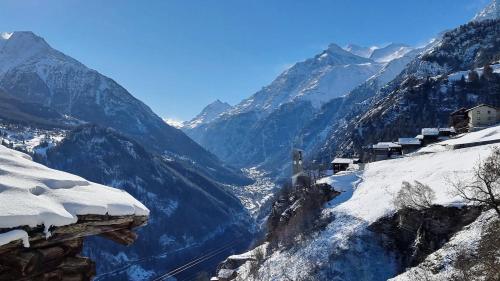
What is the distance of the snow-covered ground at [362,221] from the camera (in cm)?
6362

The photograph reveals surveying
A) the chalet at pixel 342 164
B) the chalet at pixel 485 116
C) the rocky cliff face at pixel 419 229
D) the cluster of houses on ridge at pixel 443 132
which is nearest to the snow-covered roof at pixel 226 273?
the rocky cliff face at pixel 419 229

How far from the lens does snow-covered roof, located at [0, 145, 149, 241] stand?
7590 mm

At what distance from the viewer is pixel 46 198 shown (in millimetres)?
8398

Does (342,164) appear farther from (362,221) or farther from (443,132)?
(362,221)

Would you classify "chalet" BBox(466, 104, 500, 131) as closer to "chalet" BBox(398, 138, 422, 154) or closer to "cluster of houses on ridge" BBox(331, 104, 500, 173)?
"cluster of houses on ridge" BBox(331, 104, 500, 173)

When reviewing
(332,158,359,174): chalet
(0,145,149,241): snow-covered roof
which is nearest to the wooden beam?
(0,145,149,241): snow-covered roof

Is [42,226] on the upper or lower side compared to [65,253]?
upper

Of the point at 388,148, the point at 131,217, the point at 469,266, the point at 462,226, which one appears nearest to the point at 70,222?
the point at 131,217

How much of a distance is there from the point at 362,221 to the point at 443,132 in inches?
2764

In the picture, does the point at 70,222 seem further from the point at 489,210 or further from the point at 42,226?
the point at 489,210

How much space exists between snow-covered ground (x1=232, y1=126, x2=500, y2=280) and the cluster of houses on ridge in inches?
990

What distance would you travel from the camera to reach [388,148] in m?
139

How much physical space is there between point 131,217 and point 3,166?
259 cm

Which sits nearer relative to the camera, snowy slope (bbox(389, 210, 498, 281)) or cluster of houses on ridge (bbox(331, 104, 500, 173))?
snowy slope (bbox(389, 210, 498, 281))
